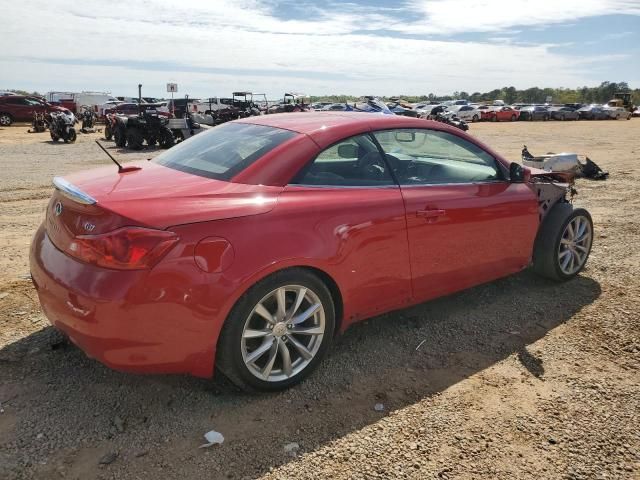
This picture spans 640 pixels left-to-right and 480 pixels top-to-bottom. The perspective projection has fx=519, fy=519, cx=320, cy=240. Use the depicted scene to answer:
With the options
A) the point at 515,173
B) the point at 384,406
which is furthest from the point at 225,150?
the point at 515,173

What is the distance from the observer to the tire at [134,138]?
17391 millimetres

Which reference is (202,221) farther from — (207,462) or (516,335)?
(516,335)

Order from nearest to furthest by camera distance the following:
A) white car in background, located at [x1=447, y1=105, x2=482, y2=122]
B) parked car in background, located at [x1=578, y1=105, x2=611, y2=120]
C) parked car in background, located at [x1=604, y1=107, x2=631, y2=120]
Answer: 1. white car in background, located at [x1=447, y1=105, x2=482, y2=122]
2. parked car in background, located at [x1=604, y1=107, x2=631, y2=120]
3. parked car in background, located at [x1=578, y1=105, x2=611, y2=120]

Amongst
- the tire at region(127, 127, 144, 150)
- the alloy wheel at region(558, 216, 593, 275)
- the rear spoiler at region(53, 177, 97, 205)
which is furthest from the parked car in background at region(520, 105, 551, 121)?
the rear spoiler at region(53, 177, 97, 205)

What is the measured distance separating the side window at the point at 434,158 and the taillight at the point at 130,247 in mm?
1644

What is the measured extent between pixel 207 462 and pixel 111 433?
1.81ft

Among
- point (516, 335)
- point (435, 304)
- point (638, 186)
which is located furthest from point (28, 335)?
point (638, 186)

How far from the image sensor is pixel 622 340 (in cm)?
367

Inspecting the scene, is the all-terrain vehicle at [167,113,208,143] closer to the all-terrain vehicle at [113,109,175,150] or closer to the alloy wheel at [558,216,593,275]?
the all-terrain vehicle at [113,109,175,150]

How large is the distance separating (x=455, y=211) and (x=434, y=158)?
0.56m

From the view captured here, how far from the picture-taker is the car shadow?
2.51 m

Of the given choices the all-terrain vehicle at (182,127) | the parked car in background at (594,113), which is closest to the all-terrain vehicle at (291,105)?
the all-terrain vehicle at (182,127)

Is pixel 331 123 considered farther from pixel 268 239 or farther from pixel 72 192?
pixel 72 192

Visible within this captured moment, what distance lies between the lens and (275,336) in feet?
9.43
